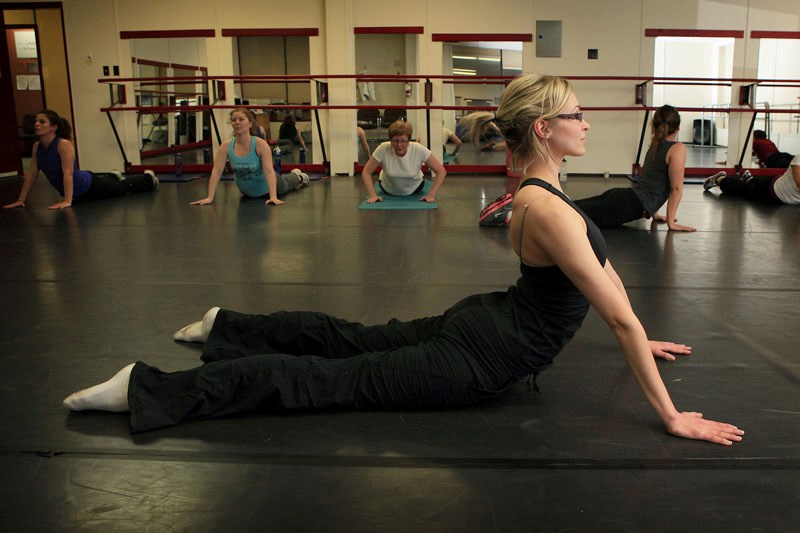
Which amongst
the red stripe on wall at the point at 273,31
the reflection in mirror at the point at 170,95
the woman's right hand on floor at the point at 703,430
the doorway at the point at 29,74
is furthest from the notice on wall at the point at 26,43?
the woman's right hand on floor at the point at 703,430

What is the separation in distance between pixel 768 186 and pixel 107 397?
21.3ft

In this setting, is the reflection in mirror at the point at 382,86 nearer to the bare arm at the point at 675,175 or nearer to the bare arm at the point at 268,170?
the bare arm at the point at 268,170

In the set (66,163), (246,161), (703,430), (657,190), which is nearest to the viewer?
(703,430)

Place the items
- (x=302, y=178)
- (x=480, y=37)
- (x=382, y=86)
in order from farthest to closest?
(x=382, y=86) < (x=480, y=37) < (x=302, y=178)

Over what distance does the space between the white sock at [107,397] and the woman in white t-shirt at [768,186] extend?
597 cm

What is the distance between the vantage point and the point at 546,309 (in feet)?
6.58

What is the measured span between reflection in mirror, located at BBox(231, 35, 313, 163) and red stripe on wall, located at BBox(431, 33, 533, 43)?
208 cm

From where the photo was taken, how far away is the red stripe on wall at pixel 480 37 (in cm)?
995

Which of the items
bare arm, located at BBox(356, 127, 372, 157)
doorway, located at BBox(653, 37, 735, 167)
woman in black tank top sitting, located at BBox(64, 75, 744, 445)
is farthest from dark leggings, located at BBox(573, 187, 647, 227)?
bare arm, located at BBox(356, 127, 372, 157)

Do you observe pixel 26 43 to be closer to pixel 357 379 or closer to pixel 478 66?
pixel 478 66

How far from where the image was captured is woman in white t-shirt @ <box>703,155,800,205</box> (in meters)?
6.39

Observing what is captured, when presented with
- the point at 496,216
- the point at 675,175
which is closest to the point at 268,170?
the point at 496,216

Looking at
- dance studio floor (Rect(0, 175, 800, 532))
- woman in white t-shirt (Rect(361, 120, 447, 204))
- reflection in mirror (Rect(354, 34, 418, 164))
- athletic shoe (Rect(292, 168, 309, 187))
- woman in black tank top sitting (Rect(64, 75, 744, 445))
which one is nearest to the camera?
dance studio floor (Rect(0, 175, 800, 532))

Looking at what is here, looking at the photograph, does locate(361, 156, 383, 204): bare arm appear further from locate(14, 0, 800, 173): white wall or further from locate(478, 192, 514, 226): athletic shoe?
locate(14, 0, 800, 173): white wall
